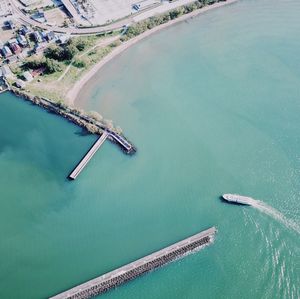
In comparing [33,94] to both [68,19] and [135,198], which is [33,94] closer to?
[68,19]

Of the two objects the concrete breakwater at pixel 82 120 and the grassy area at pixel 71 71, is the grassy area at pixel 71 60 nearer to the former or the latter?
the grassy area at pixel 71 71

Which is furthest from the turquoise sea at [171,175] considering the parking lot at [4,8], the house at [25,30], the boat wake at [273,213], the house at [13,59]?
the parking lot at [4,8]

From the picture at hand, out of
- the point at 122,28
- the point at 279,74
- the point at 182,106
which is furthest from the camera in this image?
the point at 122,28

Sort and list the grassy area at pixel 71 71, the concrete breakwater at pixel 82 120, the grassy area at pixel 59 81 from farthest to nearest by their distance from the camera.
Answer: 1. the grassy area at pixel 71 71
2. the grassy area at pixel 59 81
3. the concrete breakwater at pixel 82 120

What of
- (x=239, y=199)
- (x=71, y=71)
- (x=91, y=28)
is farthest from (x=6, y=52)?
(x=239, y=199)

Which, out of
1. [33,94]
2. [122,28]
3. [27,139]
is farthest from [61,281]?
[122,28]

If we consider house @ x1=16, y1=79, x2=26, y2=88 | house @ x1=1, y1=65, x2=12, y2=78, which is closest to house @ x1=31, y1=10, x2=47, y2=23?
house @ x1=1, y1=65, x2=12, y2=78
